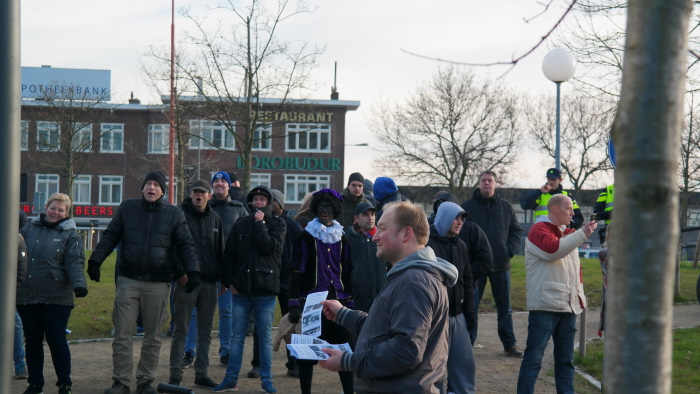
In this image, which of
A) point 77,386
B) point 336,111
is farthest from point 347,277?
point 336,111

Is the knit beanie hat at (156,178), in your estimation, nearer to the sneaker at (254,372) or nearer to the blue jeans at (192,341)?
the blue jeans at (192,341)

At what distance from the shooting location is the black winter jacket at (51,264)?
7066 millimetres

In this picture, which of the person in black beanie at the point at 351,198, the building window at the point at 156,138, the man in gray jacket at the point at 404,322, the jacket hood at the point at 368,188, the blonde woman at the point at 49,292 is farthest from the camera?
the building window at the point at 156,138

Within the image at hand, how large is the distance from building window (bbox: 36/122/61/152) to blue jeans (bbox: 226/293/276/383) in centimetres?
2995

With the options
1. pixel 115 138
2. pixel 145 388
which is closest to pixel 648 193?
pixel 145 388

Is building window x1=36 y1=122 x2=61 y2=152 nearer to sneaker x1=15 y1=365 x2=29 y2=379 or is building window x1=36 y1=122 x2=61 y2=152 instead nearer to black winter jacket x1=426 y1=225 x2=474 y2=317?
sneaker x1=15 y1=365 x2=29 y2=379

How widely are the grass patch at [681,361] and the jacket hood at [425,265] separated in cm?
425

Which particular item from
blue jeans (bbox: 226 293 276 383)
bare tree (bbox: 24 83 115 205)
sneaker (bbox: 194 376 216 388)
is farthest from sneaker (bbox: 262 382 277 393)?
bare tree (bbox: 24 83 115 205)

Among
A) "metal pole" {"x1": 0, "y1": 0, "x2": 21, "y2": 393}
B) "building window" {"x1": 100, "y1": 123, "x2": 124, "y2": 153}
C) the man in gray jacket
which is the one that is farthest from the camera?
"building window" {"x1": 100, "y1": 123, "x2": 124, "y2": 153}

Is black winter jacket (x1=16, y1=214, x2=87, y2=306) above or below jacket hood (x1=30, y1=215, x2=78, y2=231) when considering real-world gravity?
below

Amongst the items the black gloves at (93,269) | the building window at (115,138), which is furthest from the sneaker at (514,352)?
the building window at (115,138)

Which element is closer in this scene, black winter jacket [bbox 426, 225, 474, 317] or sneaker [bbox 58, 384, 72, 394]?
black winter jacket [bbox 426, 225, 474, 317]

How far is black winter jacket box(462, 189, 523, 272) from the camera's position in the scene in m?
9.40

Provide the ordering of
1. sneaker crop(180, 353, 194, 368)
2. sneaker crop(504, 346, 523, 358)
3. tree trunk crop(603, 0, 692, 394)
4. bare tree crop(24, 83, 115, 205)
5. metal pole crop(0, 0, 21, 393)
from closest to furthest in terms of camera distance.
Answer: tree trunk crop(603, 0, 692, 394), metal pole crop(0, 0, 21, 393), sneaker crop(180, 353, 194, 368), sneaker crop(504, 346, 523, 358), bare tree crop(24, 83, 115, 205)
